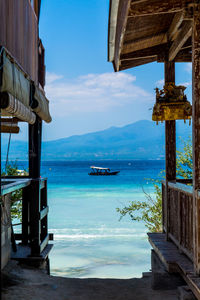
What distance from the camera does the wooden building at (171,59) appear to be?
158 inches

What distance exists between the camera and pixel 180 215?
512 cm

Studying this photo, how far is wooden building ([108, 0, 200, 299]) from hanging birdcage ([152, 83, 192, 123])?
364 millimetres

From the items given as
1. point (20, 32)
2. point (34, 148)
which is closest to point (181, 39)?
point (20, 32)

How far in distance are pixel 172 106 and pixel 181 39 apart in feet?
3.25

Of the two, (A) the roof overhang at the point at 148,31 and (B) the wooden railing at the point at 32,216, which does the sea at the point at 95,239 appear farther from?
(A) the roof overhang at the point at 148,31

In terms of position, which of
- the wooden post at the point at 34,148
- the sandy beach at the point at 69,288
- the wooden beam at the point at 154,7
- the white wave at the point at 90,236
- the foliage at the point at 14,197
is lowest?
the white wave at the point at 90,236

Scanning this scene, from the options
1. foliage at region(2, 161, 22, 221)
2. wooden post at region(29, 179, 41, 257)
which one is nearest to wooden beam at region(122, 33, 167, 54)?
wooden post at region(29, 179, 41, 257)

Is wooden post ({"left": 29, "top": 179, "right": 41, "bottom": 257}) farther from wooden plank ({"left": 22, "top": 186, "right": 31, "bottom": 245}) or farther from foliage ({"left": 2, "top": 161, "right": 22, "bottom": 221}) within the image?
foliage ({"left": 2, "top": 161, "right": 22, "bottom": 221})

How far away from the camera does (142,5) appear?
3814mm

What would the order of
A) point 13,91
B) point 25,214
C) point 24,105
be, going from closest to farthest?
1. point 13,91
2. point 24,105
3. point 25,214

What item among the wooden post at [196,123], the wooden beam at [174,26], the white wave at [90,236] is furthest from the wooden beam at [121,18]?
the white wave at [90,236]

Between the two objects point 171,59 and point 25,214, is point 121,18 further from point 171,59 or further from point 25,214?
point 25,214

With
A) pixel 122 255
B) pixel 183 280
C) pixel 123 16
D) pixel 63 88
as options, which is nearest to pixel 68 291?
pixel 183 280

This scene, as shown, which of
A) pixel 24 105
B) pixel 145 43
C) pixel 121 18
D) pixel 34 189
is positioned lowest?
pixel 34 189
